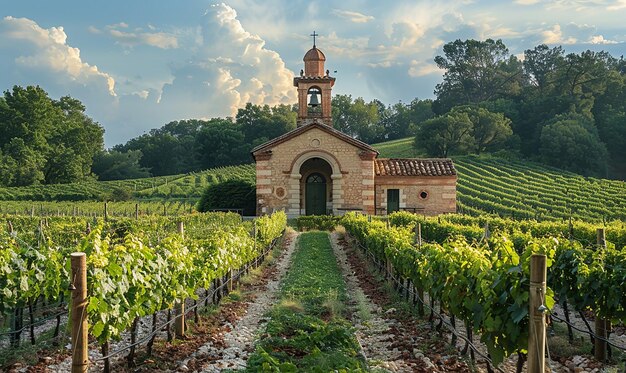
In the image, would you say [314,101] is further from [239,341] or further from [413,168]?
[239,341]

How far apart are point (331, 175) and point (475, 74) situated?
62.7 metres

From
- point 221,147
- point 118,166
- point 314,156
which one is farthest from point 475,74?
point 314,156

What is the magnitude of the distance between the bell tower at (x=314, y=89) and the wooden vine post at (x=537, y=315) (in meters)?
27.8

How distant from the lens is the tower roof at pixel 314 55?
33.5m

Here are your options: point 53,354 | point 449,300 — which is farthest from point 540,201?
point 53,354

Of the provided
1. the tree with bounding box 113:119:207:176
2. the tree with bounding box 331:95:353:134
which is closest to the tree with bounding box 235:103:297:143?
the tree with bounding box 113:119:207:176

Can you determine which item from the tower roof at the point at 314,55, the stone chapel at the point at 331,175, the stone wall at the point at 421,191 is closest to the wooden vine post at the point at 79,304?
the stone chapel at the point at 331,175

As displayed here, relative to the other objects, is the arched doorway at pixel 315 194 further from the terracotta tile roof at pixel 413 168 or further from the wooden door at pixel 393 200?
the wooden door at pixel 393 200

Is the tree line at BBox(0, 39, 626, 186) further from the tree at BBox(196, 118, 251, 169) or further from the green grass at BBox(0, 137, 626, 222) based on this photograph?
the green grass at BBox(0, 137, 626, 222)

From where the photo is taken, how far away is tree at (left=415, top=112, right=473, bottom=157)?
5912cm

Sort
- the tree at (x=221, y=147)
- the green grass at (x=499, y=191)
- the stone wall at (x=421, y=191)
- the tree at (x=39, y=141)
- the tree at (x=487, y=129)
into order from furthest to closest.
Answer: the tree at (x=221, y=147)
the tree at (x=487, y=129)
the tree at (x=39, y=141)
the green grass at (x=499, y=191)
the stone wall at (x=421, y=191)

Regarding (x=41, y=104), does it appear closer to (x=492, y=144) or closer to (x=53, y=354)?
(x=492, y=144)

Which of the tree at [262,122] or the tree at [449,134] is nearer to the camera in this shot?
the tree at [449,134]

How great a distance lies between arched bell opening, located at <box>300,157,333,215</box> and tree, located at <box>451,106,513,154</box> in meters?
32.4
